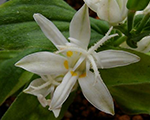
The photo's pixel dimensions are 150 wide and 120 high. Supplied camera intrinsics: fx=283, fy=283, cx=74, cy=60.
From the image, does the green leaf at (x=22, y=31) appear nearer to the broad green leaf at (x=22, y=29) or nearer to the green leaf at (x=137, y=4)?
the broad green leaf at (x=22, y=29)

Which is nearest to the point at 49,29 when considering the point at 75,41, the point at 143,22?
the point at 75,41

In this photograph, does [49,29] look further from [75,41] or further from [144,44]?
[144,44]

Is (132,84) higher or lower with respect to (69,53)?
lower

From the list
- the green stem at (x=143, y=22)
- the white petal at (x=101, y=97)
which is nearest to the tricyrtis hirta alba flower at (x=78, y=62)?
the white petal at (x=101, y=97)

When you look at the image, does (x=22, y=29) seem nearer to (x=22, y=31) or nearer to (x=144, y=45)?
(x=22, y=31)

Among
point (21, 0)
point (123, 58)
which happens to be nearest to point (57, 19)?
point (21, 0)

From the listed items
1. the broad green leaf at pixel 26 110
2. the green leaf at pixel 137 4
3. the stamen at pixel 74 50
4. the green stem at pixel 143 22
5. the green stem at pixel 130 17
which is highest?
the green leaf at pixel 137 4

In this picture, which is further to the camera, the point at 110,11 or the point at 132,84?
the point at 132,84
